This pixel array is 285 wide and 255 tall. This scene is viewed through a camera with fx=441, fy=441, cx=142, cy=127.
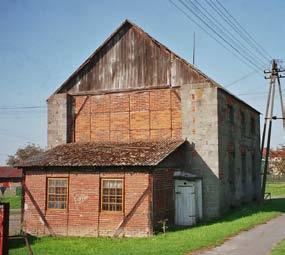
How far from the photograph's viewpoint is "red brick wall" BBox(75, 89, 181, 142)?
80.5ft

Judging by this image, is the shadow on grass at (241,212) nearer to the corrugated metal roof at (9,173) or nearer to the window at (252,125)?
the window at (252,125)

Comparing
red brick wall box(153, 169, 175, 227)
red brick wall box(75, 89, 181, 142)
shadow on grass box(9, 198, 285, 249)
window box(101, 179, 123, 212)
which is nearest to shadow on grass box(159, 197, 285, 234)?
shadow on grass box(9, 198, 285, 249)

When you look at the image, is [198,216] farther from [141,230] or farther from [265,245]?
[265,245]

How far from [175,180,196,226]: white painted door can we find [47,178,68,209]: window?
5538 mm

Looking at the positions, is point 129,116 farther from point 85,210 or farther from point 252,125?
point 252,125

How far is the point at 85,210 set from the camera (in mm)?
20938

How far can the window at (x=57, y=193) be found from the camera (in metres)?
21.7

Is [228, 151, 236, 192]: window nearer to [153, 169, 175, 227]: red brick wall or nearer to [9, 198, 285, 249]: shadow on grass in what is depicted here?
[9, 198, 285, 249]: shadow on grass

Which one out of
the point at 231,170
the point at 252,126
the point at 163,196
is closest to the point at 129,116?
the point at 163,196

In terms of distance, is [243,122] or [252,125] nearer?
[243,122]

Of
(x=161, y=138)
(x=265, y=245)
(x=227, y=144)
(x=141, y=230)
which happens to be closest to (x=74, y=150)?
(x=161, y=138)

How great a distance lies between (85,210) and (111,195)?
1.52 m

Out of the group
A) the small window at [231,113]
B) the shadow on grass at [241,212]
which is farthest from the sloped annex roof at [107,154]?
the small window at [231,113]

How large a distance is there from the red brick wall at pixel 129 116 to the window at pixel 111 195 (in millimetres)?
4980
